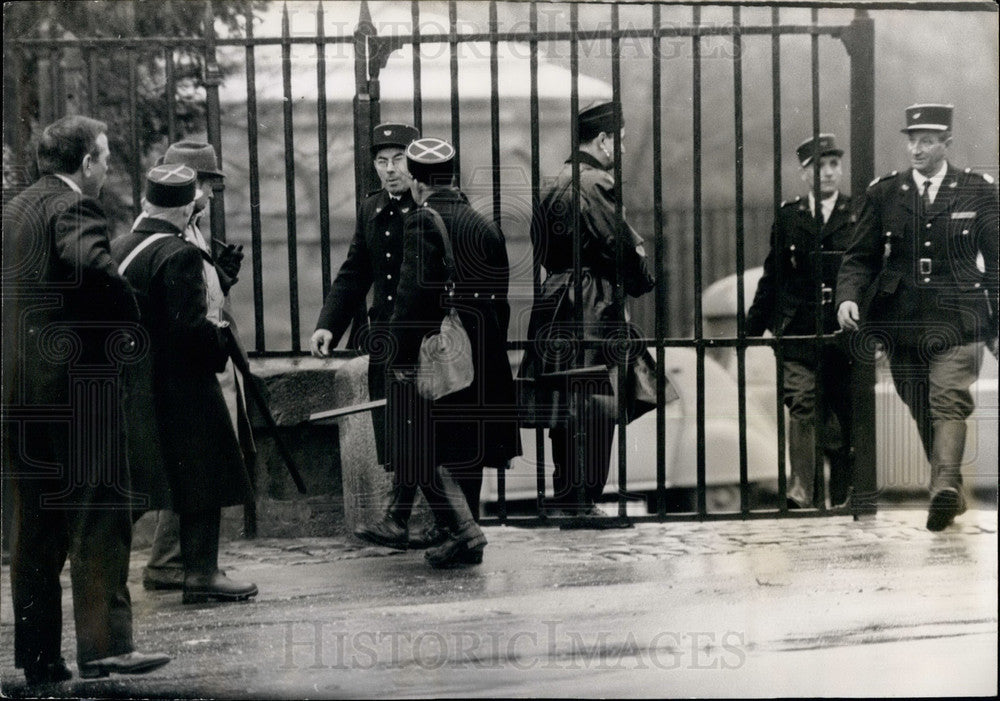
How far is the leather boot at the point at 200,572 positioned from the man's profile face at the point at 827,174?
8.85 feet

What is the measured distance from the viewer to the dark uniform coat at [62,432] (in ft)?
17.5

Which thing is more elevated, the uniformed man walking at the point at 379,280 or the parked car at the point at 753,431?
the uniformed man walking at the point at 379,280

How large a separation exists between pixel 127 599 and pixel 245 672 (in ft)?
1.74

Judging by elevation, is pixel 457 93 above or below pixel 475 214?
above

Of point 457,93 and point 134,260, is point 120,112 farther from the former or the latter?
point 457,93

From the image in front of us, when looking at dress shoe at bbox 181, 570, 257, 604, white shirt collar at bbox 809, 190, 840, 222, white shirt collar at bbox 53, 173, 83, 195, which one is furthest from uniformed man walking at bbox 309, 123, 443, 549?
white shirt collar at bbox 809, 190, 840, 222

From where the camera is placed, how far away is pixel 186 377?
5453 mm

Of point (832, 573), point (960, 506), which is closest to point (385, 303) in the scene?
point (832, 573)

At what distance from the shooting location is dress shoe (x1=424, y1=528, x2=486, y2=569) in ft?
18.1

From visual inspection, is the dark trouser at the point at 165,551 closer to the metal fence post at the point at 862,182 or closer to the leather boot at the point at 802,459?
the leather boot at the point at 802,459

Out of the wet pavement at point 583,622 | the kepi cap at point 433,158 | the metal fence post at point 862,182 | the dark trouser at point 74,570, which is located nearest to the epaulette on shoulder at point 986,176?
the metal fence post at point 862,182

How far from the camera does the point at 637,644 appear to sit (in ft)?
17.8

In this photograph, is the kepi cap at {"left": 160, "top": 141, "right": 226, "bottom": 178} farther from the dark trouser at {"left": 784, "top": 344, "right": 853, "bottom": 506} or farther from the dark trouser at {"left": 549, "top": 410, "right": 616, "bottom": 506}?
the dark trouser at {"left": 784, "top": 344, "right": 853, "bottom": 506}

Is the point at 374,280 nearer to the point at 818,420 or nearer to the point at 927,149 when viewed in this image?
the point at 818,420
